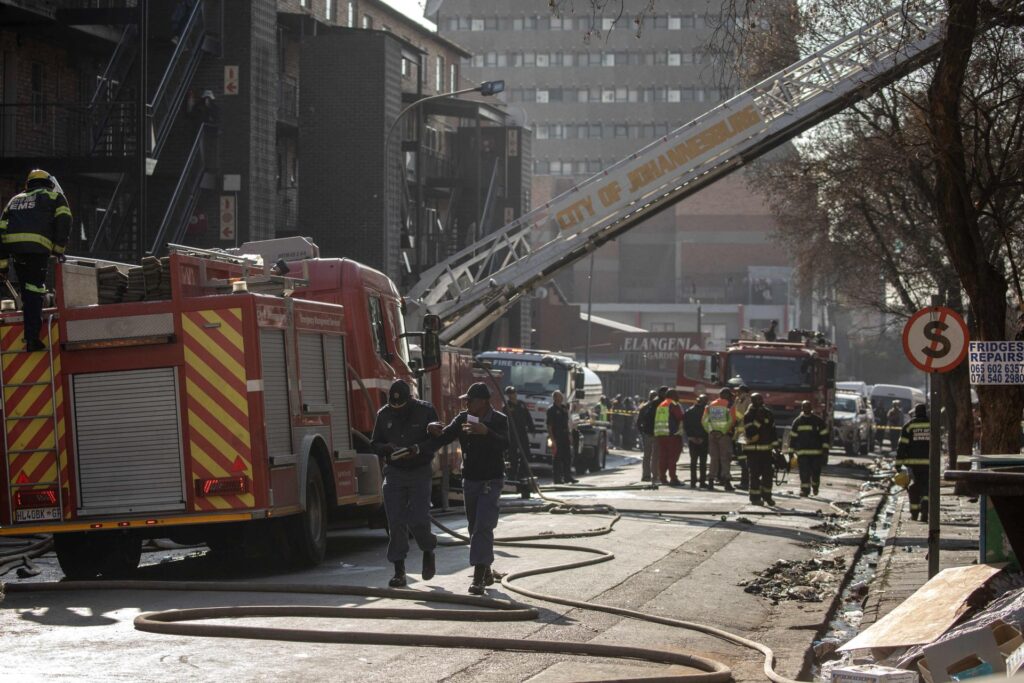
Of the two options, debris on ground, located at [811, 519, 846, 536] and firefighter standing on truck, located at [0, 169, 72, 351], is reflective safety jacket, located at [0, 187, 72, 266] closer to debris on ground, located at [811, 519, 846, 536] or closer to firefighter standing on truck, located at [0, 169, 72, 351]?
firefighter standing on truck, located at [0, 169, 72, 351]

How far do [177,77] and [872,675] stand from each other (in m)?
28.7

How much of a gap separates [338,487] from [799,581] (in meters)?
4.43

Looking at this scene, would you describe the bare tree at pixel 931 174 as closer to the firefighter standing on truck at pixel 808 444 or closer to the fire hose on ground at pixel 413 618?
the firefighter standing on truck at pixel 808 444

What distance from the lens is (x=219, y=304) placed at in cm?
1283

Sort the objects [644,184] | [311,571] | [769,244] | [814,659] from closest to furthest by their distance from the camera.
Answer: [814,659]
[311,571]
[644,184]
[769,244]

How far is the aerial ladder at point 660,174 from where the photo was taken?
77.5ft

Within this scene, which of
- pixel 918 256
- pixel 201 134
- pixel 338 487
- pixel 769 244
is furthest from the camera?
pixel 769 244

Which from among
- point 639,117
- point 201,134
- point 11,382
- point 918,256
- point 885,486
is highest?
point 639,117

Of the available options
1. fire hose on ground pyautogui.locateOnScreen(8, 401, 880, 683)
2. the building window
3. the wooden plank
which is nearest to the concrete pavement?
fire hose on ground pyautogui.locateOnScreen(8, 401, 880, 683)

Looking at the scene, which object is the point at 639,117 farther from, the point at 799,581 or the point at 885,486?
the point at 799,581

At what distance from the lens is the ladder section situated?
41.8 feet

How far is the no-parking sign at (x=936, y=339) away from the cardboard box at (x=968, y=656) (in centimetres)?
597

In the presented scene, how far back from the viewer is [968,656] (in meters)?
7.04

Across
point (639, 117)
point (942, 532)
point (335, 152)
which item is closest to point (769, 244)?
point (639, 117)
